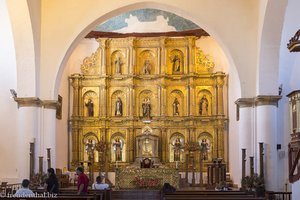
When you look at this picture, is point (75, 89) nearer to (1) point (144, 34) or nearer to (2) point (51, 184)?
(1) point (144, 34)

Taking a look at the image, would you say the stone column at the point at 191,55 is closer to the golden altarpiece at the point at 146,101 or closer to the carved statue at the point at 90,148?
the golden altarpiece at the point at 146,101

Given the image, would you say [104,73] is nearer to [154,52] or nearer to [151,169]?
[154,52]

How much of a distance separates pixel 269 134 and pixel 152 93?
35.4 ft

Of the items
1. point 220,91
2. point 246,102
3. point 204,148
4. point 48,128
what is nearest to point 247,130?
point 246,102

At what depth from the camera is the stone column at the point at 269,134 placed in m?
20.7

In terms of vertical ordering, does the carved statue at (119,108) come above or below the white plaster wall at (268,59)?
below

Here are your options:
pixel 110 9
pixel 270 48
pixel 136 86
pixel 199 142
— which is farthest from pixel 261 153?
pixel 136 86

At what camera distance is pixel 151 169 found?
82.0ft

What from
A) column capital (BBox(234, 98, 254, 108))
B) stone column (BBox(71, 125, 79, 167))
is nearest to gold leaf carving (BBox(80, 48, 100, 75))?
Result: stone column (BBox(71, 125, 79, 167))

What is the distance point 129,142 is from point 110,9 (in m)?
9.76

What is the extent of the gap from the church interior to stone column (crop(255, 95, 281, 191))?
36 mm

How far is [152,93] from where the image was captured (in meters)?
30.8

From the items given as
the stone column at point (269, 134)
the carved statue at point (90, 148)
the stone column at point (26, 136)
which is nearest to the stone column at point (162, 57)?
the carved statue at point (90, 148)

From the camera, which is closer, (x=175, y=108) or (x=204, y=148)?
(x=204, y=148)
